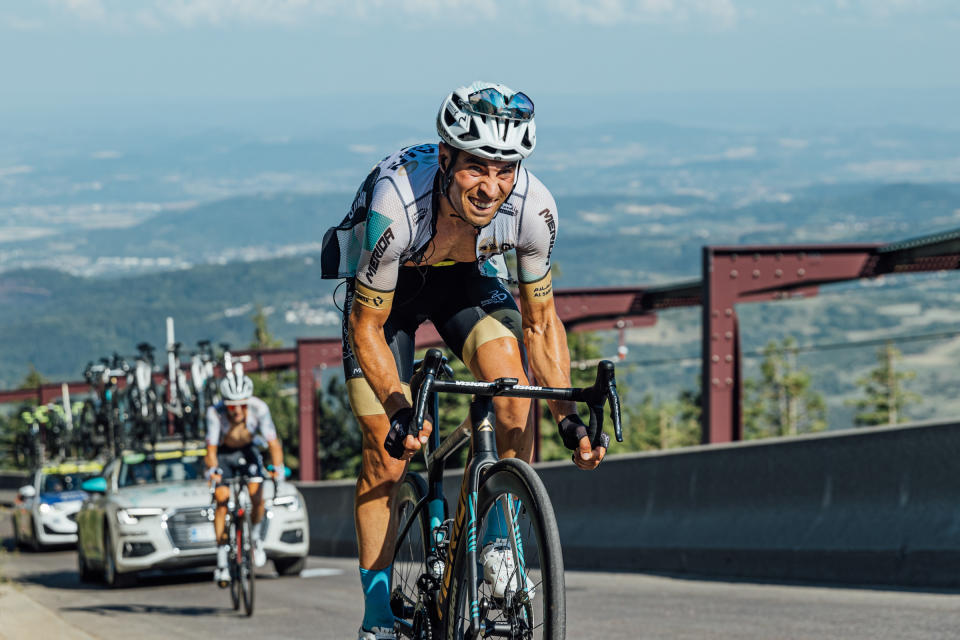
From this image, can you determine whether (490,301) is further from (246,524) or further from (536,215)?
(246,524)

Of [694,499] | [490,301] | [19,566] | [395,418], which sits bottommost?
[19,566]

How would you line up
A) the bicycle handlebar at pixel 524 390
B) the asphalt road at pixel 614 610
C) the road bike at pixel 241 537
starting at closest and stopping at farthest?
the bicycle handlebar at pixel 524 390, the asphalt road at pixel 614 610, the road bike at pixel 241 537

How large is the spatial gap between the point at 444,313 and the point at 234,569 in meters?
7.38

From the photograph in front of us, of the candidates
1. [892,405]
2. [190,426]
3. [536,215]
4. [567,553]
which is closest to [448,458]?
[536,215]

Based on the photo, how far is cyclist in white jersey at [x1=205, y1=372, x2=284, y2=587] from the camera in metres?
12.5

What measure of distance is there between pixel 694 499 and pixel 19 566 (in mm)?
12828

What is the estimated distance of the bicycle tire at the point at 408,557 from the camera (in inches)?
205

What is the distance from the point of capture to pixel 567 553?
1351 centimetres

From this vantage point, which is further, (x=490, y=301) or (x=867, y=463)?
(x=867, y=463)

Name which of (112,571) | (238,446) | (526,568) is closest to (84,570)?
(112,571)

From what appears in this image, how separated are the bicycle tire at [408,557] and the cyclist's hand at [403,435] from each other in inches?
32.6

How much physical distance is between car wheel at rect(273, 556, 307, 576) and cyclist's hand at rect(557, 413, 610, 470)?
1135 centimetres

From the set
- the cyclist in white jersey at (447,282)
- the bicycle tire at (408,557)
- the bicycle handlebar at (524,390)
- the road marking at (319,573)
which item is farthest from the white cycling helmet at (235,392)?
the bicycle handlebar at (524,390)

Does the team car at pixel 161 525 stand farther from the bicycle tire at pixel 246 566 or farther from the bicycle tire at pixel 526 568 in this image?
the bicycle tire at pixel 526 568
